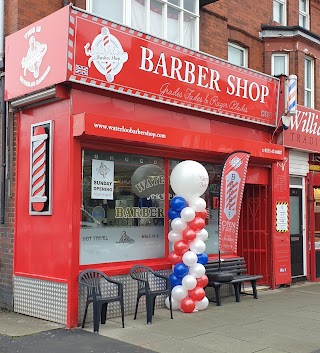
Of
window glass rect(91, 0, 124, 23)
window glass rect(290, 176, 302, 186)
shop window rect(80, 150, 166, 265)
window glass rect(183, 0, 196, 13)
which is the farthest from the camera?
window glass rect(290, 176, 302, 186)

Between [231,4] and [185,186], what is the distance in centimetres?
617

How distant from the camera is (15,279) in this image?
320 inches

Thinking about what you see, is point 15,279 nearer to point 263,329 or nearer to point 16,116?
point 16,116

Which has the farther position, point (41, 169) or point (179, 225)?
point (179, 225)

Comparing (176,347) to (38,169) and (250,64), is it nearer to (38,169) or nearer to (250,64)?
(38,169)

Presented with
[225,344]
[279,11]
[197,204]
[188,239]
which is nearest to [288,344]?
[225,344]

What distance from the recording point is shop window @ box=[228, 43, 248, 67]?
1262 centimetres

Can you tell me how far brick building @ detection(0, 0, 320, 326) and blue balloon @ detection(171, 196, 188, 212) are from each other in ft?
3.31

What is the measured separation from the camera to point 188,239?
322 inches

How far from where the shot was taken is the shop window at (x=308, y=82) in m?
14.1

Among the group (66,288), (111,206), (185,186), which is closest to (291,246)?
(185,186)

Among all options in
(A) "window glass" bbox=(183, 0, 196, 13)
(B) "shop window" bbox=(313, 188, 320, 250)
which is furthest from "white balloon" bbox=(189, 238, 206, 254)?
(B) "shop window" bbox=(313, 188, 320, 250)

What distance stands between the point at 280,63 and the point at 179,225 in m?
7.30

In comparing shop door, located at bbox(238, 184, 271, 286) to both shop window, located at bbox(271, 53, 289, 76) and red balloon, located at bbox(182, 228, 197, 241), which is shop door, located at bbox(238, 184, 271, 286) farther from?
shop window, located at bbox(271, 53, 289, 76)
